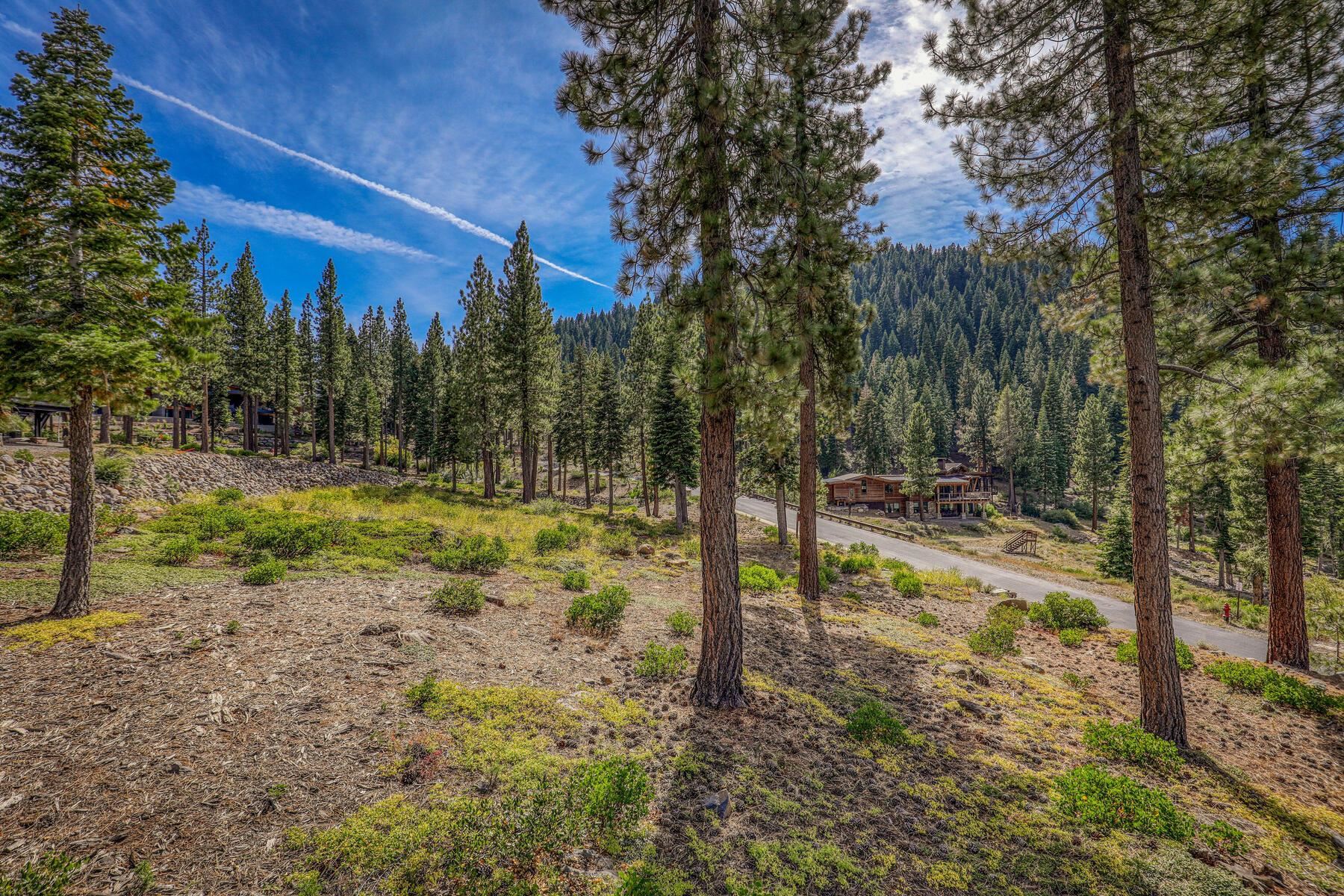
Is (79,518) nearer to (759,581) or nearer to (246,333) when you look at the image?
(759,581)

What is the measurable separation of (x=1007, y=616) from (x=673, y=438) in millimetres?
18473

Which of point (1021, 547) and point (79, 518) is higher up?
point (79, 518)

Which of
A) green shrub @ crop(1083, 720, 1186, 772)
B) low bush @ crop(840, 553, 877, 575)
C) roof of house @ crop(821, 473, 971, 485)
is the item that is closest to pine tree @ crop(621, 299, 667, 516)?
low bush @ crop(840, 553, 877, 575)

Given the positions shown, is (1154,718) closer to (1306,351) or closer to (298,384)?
(1306,351)

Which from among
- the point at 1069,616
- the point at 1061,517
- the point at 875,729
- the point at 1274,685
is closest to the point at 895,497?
the point at 1061,517

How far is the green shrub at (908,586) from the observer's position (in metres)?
14.3

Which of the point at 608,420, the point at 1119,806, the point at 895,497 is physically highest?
the point at 608,420

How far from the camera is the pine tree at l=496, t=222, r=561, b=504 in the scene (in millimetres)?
28828

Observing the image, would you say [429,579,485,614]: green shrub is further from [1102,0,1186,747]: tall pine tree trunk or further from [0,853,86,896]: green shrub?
[1102,0,1186,747]: tall pine tree trunk

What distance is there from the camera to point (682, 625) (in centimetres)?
855

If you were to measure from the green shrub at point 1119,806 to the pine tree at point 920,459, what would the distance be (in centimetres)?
4750

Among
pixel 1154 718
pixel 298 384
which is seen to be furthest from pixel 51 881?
pixel 298 384

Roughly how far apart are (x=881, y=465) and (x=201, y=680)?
226ft

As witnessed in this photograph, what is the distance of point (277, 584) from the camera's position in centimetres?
926
